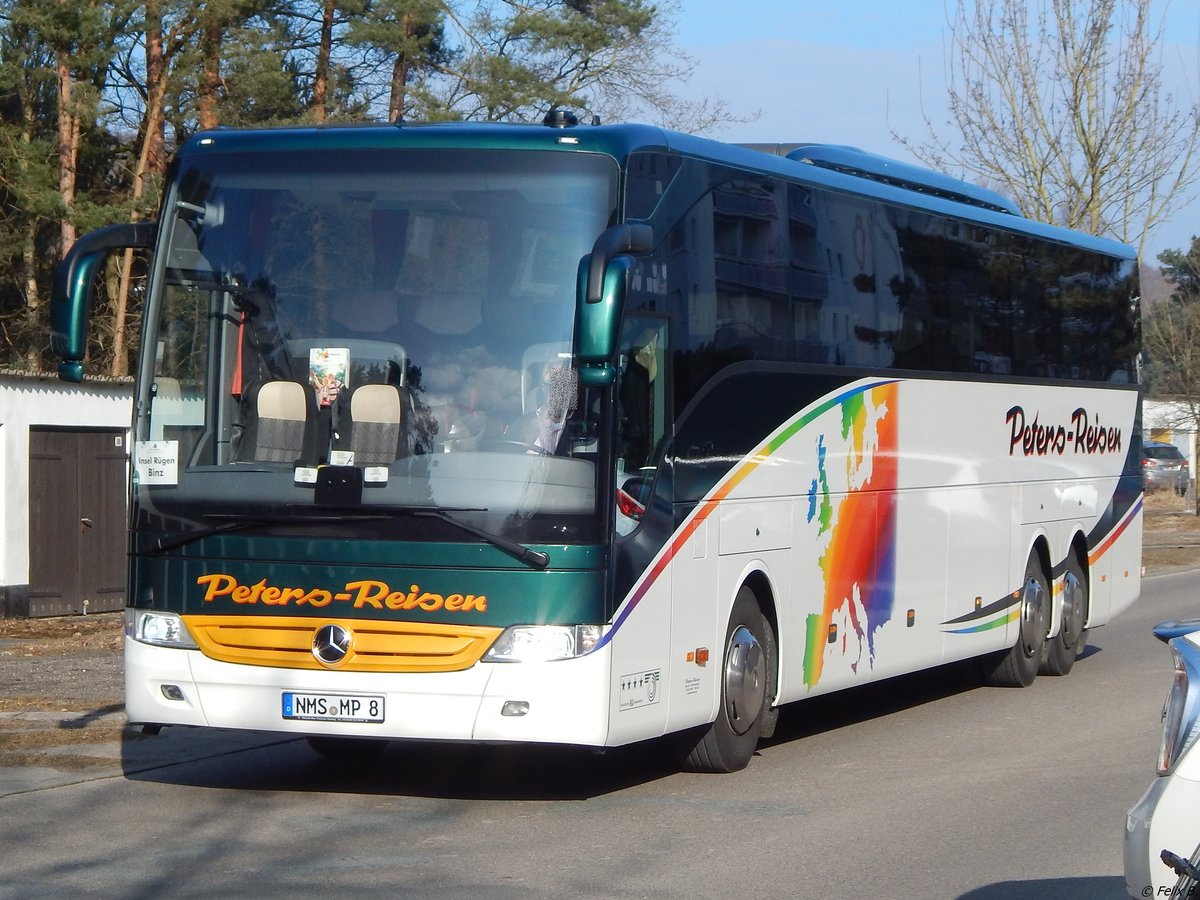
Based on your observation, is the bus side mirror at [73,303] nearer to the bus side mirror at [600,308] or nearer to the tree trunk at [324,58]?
the bus side mirror at [600,308]

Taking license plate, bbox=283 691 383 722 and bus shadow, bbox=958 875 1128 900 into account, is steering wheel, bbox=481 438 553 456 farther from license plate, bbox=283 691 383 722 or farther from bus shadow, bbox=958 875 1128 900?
bus shadow, bbox=958 875 1128 900

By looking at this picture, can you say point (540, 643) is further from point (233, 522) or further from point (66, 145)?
point (66, 145)

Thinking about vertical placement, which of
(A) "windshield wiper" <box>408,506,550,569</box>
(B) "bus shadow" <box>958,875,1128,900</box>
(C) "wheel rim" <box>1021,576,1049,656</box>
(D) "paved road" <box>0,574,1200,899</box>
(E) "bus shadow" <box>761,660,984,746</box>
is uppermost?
(A) "windshield wiper" <box>408,506,550,569</box>

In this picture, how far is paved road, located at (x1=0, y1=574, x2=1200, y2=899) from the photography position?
7.39m

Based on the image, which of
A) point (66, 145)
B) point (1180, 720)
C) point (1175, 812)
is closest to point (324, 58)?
point (66, 145)

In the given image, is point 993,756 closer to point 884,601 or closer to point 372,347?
point 884,601

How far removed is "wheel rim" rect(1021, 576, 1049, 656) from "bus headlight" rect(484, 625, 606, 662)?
24.1 feet

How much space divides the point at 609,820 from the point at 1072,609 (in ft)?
27.5

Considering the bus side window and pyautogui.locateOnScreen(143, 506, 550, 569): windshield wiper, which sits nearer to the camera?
pyautogui.locateOnScreen(143, 506, 550, 569): windshield wiper

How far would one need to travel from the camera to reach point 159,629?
A: 912cm

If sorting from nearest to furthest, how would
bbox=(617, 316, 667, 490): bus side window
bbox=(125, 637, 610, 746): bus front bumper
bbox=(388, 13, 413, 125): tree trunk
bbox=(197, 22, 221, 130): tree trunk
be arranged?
bbox=(125, 637, 610, 746): bus front bumper < bbox=(617, 316, 667, 490): bus side window < bbox=(197, 22, 221, 130): tree trunk < bbox=(388, 13, 413, 125): tree trunk

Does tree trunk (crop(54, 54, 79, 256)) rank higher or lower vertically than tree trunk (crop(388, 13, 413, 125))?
lower

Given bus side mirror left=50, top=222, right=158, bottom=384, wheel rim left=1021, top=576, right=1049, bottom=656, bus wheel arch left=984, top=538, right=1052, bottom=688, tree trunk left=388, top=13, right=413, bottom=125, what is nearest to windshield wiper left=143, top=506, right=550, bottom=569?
bus side mirror left=50, top=222, right=158, bottom=384

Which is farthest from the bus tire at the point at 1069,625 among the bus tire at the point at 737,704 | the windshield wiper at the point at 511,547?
the windshield wiper at the point at 511,547
